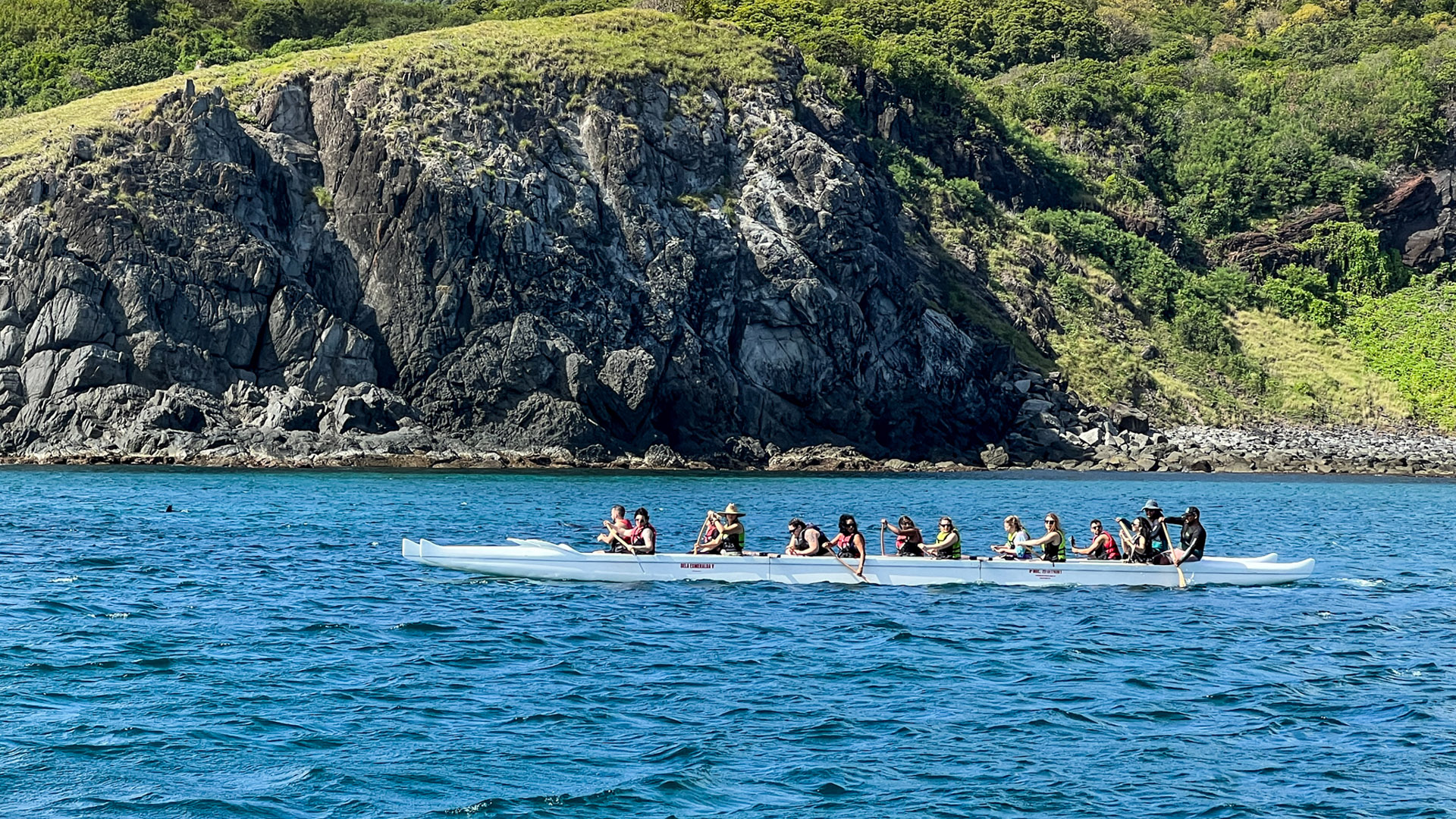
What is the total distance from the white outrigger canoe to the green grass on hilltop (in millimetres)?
64173

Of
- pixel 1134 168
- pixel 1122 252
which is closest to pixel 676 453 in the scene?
pixel 1122 252

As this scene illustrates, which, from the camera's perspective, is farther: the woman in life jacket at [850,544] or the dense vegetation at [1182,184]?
the dense vegetation at [1182,184]

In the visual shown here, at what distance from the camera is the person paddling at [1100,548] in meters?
35.2

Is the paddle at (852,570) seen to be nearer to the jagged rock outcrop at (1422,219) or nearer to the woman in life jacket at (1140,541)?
the woman in life jacket at (1140,541)

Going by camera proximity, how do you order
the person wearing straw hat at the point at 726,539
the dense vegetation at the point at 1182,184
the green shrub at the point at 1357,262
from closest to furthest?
the person wearing straw hat at the point at 726,539, the dense vegetation at the point at 1182,184, the green shrub at the point at 1357,262

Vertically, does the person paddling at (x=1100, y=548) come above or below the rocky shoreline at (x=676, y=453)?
below

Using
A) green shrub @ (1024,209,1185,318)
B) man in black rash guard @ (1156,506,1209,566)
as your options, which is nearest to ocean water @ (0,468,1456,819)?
man in black rash guard @ (1156,506,1209,566)

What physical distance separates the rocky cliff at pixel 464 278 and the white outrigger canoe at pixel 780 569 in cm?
4645

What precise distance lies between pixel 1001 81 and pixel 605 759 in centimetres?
14293

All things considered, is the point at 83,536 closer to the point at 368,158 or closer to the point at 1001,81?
the point at 368,158

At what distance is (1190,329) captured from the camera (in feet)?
385

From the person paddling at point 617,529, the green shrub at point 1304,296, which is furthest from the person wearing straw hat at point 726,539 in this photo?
the green shrub at point 1304,296

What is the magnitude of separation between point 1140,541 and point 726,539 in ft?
33.3

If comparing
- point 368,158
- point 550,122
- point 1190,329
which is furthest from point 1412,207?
point 368,158
